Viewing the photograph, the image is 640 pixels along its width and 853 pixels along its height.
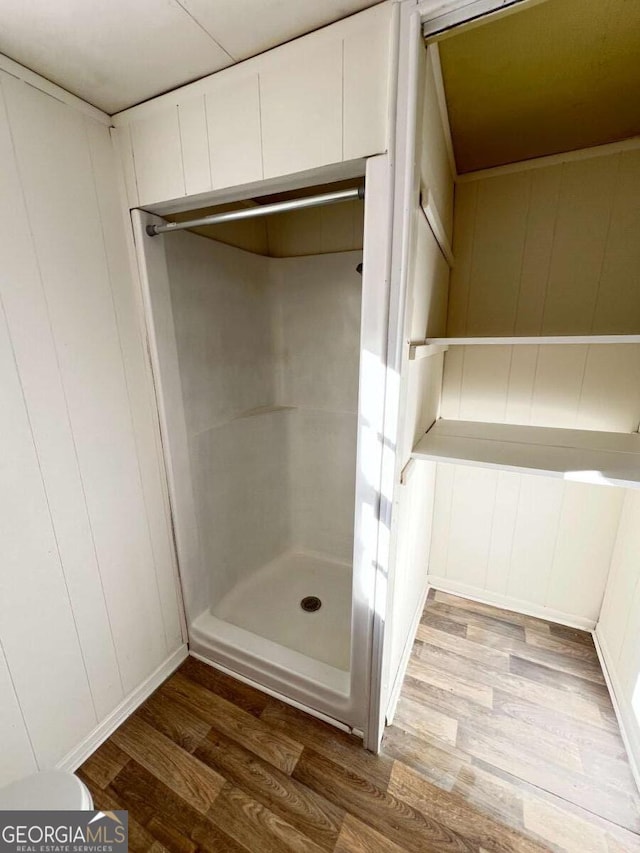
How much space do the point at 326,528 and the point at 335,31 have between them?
214 cm

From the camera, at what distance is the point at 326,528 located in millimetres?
2240

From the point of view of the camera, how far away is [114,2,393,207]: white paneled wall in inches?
33.3

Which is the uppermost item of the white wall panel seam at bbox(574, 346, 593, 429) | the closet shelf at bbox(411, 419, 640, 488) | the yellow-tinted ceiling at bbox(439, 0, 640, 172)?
the yellow-tinted ceiling at bbox(439, 0, 640, 172)

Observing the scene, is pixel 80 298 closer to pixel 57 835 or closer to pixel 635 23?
pixel 57 835

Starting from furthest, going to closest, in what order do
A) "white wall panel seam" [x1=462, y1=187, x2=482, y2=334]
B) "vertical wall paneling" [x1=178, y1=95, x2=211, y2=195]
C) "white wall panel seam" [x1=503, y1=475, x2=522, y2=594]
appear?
"white wall panel seam" [x1=503, y1=475, x2=522, y2=594], "white wall panel seam" [x1=462, y1=187, x2=482, y2=334], "vertical wall paneling" [x1=178, y1=95, x2=211, y2=195]

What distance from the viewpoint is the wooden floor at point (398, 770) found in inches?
41.4

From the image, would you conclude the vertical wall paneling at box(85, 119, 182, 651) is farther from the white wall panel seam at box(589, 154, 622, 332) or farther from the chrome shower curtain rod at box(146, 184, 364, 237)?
the white wall panel seam at box(589, 154, 622, 332)

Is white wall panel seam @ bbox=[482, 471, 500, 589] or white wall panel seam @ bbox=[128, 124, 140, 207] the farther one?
white wall panel seam @ bbox=[482, 471, 500, 589]

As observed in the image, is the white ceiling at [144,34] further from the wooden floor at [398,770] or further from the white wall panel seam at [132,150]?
the wooden floor at [398,770]

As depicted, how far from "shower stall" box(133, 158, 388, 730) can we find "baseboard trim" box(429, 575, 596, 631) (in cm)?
60

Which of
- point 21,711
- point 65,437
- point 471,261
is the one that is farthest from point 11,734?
point 471,261

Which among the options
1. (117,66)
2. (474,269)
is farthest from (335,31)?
(474,269)

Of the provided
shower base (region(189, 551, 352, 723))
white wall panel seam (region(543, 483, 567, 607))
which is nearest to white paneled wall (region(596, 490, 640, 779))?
white wall panel seam (region(543, 483, 567, 607))

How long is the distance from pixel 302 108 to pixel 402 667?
2.07 m
